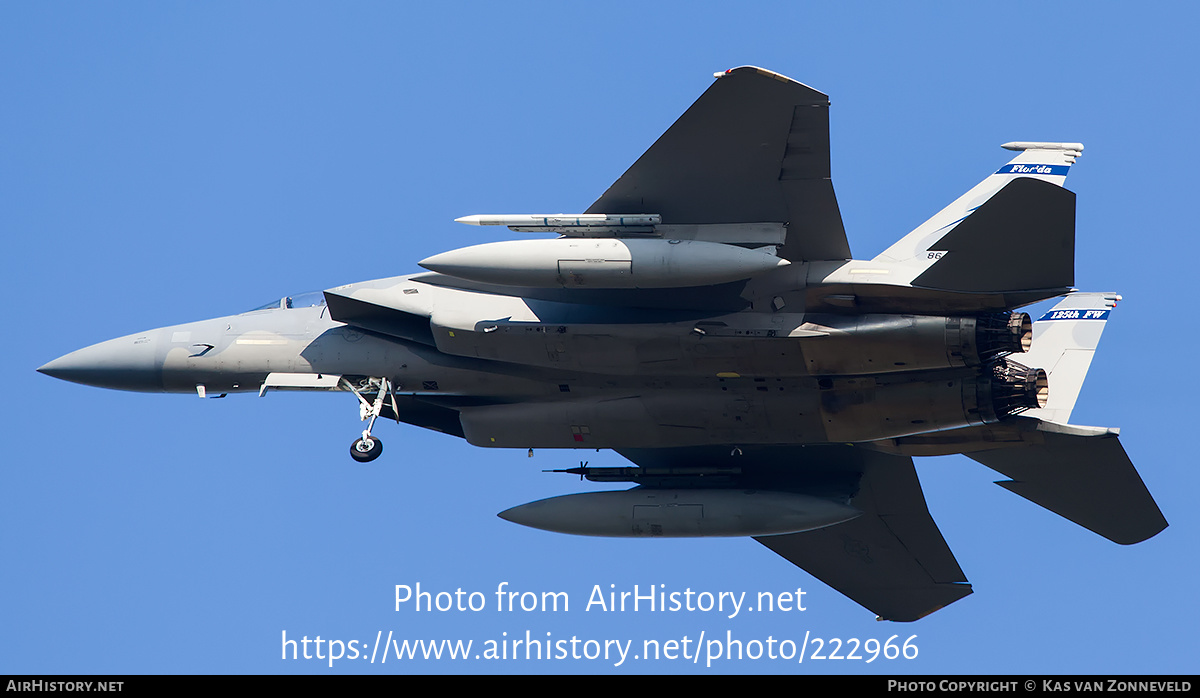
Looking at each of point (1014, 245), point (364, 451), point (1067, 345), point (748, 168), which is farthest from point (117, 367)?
point (1067, 345)

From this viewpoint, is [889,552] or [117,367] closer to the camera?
[117,367]

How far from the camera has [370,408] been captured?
17.8m

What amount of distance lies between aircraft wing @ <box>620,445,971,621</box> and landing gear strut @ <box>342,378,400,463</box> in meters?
3.58

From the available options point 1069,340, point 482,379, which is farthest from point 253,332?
point 1069,340

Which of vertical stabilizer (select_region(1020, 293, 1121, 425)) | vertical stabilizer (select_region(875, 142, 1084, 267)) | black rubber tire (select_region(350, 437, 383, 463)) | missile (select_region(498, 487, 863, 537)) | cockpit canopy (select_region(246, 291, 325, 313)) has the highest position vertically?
vertical stabilizer (select_region(875, 142, 1084, 267))

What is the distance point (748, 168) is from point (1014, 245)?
285 centimetres

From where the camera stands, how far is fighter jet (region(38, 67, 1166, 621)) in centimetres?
1525

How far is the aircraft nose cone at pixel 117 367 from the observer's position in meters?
18.5

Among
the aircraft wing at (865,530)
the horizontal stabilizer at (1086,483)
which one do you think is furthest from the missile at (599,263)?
the horizontal stabilizer at (1086,483)

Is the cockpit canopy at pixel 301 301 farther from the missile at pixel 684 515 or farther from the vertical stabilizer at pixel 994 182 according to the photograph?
the vertical stabilizer at pixel 994 182

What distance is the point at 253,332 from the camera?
725 inches

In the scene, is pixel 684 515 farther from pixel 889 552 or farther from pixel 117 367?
pixel 117 367

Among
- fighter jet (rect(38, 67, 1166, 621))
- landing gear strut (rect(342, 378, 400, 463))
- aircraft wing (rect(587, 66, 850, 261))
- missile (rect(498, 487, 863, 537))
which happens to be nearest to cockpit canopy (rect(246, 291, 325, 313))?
fighter jet (rect(38, 67, 1166, 621))

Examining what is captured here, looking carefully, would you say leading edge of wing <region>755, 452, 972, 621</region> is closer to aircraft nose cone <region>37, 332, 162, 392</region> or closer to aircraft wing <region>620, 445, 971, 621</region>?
aircraft wing <region>620, 445, 971, 621</region>
